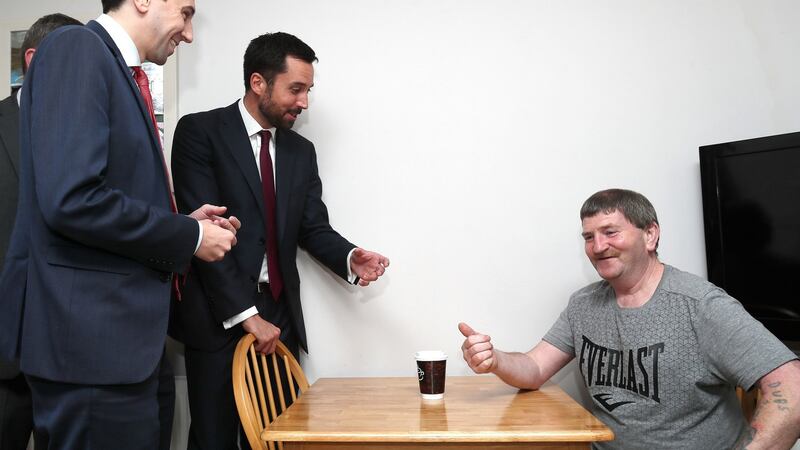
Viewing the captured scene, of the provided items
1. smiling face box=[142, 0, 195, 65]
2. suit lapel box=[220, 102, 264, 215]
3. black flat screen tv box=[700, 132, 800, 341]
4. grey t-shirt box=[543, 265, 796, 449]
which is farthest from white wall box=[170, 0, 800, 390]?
smiling face box=[142, 0, 195, 65]

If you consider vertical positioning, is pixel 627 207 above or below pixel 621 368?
above

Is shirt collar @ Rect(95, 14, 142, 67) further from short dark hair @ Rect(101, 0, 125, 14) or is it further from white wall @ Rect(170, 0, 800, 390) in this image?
white wall @ Rect(170, 0, 800, 390)

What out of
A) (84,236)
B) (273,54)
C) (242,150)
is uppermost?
(273,54)

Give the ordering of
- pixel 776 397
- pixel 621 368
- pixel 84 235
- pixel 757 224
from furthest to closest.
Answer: pixel 757 224 → pixel 621 368 → pixel 776 397 → pixel 84 235

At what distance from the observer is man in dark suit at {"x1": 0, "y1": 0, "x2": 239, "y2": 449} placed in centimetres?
124

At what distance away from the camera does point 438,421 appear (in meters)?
1.44

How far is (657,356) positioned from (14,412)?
1.78m

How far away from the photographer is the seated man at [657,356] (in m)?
1.39

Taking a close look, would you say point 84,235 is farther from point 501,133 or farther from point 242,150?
point 501,133

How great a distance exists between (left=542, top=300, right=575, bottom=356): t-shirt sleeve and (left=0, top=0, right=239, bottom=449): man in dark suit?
1.12 m

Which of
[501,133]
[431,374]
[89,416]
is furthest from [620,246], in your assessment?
[89,416]

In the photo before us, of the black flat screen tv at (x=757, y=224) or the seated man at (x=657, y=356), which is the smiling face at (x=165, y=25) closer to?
the seated man at (x=657, y=356)

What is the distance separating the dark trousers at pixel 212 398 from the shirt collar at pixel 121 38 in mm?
956

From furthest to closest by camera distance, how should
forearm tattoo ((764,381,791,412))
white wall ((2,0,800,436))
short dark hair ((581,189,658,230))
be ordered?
white wall ((2,0,800,436))
short dark hair ((581,189,658,230))
forearm tattoo ((764,381,791,412))
